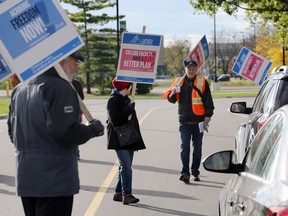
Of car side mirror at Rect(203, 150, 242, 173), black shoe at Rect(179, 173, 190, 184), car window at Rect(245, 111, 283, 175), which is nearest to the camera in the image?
car window at Rect(245, 111, 283, 175)

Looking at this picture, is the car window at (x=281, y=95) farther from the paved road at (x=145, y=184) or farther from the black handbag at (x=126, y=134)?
the black handbag at (x=126, y=134)

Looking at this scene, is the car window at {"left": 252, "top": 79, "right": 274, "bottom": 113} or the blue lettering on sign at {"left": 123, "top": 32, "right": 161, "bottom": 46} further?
the blue lettering on sign at {"left": 123, "top": 32, "right": 161, "bottom": 46}

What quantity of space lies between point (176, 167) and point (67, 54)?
280 inches

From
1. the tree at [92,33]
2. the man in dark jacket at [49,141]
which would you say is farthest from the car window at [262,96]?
the tree at [92,33]

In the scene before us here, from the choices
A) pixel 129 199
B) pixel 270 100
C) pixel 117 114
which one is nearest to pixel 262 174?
pixel 270 100

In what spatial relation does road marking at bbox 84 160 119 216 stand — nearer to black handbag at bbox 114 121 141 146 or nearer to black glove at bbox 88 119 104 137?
black handbag at bbox 114 121 141 146

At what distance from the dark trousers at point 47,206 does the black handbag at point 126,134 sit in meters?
3.42

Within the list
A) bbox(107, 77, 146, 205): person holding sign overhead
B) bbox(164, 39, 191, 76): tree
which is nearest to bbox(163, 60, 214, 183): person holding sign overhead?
bbox(107, 77, 146, 205): person holding sign overhead

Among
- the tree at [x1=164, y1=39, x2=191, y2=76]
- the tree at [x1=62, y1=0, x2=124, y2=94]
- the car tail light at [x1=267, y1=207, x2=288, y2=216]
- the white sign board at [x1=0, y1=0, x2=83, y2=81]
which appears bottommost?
the tree at [x1=164, y1=39, x2=191, y2=76]

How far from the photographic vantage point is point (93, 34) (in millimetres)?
59562

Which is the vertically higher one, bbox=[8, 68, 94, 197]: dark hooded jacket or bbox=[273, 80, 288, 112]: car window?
bbox=[8, 68, 94, 197]: dark hooded jacket

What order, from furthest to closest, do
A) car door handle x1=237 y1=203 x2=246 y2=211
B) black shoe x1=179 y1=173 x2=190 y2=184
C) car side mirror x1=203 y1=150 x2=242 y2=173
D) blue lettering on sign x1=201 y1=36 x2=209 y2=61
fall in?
blue lettering on sign x1=201 y1=36 x2=209 y2=61 < black shoe x1=179 y1=173 x2=190 y2=184 < car side mirror x1=203 y1=150 x2=242 y2=173 < car door handle x1=237 y1=203 x2=246 y2=211

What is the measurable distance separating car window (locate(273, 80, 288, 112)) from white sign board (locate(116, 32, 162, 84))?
2250mm

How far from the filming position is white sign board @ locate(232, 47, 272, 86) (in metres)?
15.6
